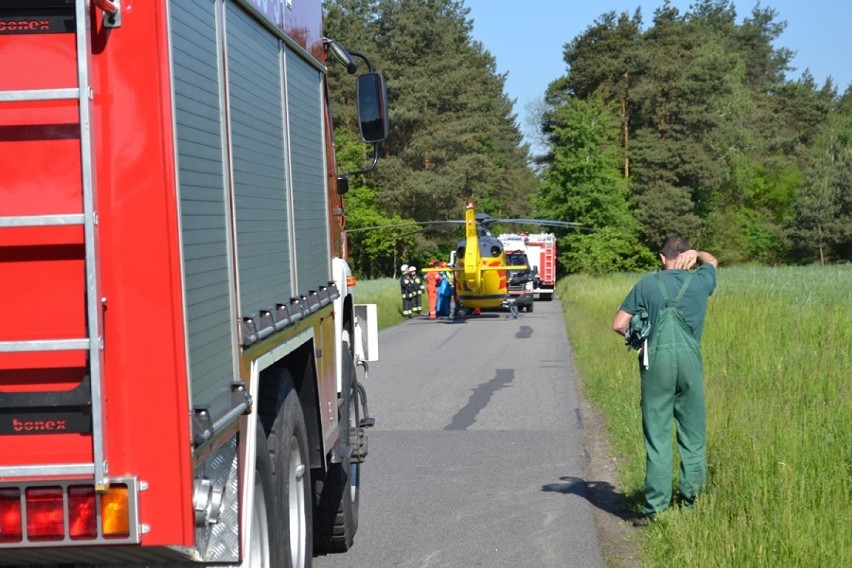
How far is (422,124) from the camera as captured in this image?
63.3m

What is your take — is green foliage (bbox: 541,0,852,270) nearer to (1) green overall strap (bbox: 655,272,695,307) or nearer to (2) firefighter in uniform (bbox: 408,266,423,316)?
(2) firefighter in uniform (bbox: 408,266,423,316)

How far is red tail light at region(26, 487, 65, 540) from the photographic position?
323 centimetres

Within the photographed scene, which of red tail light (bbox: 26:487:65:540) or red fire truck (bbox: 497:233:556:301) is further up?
red tail light (bbox: 26:487:65:540)

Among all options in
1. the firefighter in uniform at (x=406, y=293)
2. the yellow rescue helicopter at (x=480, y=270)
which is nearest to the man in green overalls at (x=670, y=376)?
the yellow rescue helicopter at (x=480, y=270)

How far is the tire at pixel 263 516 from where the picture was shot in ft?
14.7

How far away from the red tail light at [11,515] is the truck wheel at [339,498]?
381 cm

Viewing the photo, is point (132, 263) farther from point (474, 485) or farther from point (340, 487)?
point (474, 485)

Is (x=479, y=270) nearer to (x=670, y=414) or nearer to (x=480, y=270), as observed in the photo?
(x=480, y=270)

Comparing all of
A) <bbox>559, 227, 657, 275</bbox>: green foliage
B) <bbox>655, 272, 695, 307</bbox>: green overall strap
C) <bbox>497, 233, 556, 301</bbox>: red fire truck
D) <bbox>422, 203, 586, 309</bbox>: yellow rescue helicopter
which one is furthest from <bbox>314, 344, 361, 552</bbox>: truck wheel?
<bbox>559, 227, 657, 275</bbox>: green foliage

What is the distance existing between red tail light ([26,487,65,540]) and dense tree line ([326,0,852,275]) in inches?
2149

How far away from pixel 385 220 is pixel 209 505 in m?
61.7

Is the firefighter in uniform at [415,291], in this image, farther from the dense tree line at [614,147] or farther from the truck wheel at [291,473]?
the truck wheel at [291,473]

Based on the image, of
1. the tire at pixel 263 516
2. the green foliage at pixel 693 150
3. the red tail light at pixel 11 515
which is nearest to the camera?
the red tail light at pixel 11 515

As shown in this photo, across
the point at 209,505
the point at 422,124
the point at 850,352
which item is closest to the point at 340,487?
the point at 209,505
